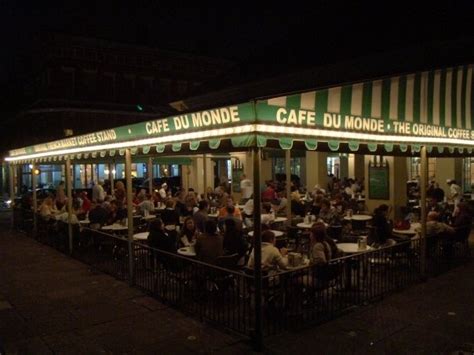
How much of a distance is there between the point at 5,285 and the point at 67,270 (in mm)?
1466

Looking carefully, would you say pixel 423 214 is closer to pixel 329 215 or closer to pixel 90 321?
pixel 329 215

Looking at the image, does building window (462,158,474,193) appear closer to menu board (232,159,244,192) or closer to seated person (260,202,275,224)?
menu board (232,159,244,192)

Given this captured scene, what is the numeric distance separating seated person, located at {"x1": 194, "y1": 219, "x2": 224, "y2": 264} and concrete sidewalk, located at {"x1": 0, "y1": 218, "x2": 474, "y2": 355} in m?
1.01

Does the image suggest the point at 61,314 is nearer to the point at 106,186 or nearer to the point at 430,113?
the point at 430,113

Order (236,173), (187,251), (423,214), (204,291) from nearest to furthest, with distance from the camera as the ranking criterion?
(204,291) < (187,251) < (423,214) < (236,173)

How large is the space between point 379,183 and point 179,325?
1030cm

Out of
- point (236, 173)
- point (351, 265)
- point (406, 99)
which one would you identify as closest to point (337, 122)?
point (351, 265)

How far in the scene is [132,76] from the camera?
36.2 m

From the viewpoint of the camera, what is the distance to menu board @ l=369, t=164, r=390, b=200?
48.5 feet

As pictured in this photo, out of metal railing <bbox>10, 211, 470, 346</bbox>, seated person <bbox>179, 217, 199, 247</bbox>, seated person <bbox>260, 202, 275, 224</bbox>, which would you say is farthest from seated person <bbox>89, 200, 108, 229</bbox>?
seated person <bbox>260, 202, 275, 224</bbox>

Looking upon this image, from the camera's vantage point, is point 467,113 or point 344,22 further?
point 344,22

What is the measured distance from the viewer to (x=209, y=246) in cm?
738

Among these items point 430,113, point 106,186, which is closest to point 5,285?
point 430,113

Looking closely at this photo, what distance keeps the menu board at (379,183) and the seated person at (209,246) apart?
29.8 feet
